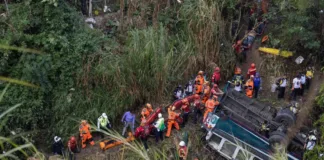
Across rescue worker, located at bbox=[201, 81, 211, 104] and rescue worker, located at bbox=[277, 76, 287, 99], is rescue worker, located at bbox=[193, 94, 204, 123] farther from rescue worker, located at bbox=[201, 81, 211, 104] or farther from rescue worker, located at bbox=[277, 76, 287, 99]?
rescue worker, located at bbox=[277, 76, 287, 99]

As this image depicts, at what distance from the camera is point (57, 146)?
1085 centimetres

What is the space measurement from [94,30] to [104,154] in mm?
4211

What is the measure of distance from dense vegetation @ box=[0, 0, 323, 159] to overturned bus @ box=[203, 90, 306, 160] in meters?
2.16

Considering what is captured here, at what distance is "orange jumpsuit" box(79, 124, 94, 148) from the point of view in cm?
1091

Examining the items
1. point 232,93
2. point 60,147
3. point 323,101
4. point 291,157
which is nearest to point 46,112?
point 60,147

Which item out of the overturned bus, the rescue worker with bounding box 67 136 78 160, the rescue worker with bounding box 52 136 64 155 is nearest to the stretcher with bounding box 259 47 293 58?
the overturned bus

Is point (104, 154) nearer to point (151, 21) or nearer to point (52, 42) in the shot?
point (52, 42)

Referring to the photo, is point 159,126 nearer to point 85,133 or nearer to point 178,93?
point 178,93

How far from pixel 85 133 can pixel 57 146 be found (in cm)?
80

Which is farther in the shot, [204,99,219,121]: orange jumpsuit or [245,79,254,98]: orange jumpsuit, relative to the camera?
[245,79,254,98]: orange jumpsuit

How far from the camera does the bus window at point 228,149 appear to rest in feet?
34.7

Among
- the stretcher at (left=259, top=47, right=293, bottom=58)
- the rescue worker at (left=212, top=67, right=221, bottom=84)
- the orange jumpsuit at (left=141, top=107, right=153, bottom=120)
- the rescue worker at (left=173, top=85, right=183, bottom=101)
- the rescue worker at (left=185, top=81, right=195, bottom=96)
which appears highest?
the stretcher at (left=259, top=47, right=293, bottom=58)

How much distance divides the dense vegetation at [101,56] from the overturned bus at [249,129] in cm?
216

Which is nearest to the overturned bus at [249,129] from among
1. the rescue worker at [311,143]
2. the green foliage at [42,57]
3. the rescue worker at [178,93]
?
the rescue worker at [311,143]
